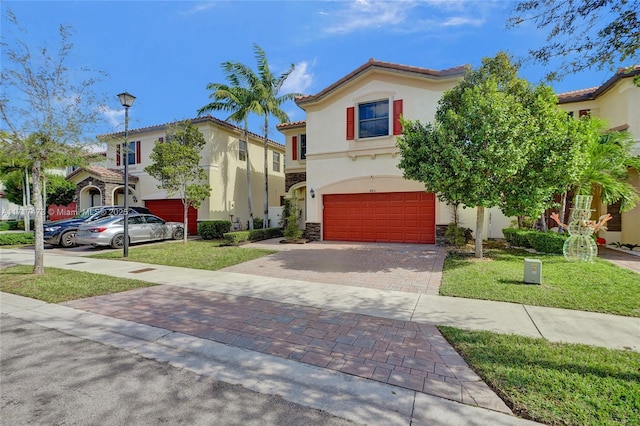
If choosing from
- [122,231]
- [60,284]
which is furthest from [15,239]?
[60,284]

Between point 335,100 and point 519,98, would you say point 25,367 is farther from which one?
point 335,100

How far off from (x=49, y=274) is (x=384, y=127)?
12991 mm

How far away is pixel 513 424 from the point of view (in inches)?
94.9

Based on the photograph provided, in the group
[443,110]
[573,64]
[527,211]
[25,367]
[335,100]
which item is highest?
[335,100]

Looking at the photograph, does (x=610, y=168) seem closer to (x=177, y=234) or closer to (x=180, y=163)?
(x=180, y=163)

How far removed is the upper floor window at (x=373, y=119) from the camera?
13594mm

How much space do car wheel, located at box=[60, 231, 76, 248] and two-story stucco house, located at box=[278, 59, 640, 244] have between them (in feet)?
36.7

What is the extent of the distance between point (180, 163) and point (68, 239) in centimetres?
634

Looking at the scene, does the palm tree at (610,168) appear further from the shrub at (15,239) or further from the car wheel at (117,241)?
the shrub at (15,239)

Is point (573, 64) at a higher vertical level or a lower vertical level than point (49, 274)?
higher

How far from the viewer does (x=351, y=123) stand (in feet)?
45.9

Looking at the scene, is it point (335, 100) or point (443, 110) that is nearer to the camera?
point (443, 110)

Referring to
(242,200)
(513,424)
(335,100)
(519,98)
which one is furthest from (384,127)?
Result: (513,424)

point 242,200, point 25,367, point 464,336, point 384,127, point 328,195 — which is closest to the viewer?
point 25,367
